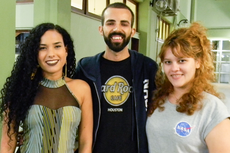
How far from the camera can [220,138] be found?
1.06 m

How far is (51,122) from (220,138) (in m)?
0.79

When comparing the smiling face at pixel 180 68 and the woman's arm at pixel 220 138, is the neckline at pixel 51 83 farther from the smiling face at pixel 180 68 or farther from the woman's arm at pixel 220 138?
the woman's arm at pixel 220 138

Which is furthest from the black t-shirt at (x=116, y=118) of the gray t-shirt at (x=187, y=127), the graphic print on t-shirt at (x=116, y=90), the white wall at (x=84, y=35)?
the white wall at (x=84, y=35)

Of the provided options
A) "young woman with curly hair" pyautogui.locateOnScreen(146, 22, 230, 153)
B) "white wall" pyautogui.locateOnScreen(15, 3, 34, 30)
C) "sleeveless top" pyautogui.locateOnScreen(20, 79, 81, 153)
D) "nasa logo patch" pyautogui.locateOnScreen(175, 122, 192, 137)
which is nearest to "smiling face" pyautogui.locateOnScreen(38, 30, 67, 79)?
"sleeveless top" pyautogui.locateOnScreen(20, 79, 81, 153)

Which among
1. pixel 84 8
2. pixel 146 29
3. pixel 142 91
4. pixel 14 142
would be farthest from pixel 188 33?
pixel 146 29

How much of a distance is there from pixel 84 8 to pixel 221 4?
824 cm

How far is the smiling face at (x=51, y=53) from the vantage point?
1267mm

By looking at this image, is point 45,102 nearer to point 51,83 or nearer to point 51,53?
point 51,83

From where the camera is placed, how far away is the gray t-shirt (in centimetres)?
111

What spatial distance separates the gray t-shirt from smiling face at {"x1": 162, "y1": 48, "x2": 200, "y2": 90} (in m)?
0.12

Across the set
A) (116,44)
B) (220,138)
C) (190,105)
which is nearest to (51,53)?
(116,44)

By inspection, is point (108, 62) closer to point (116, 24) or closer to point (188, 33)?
point (116, 24)

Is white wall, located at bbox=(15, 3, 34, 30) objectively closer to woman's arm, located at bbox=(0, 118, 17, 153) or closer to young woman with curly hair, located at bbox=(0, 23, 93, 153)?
young woman with curly hair, located at bbox=(0, 23, 93, 153)

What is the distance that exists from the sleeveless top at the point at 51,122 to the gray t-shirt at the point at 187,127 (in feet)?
1.46
